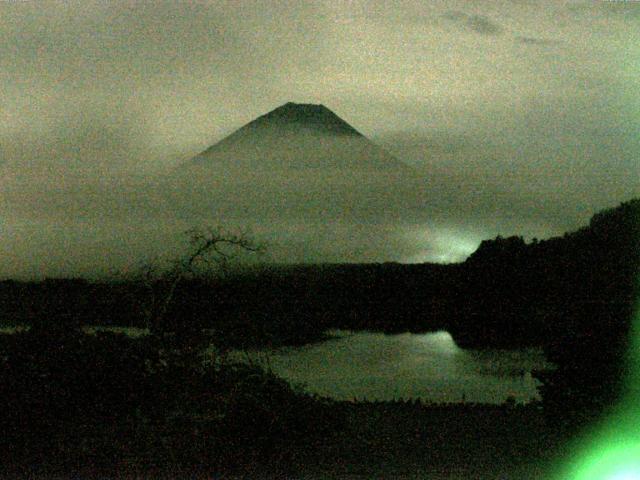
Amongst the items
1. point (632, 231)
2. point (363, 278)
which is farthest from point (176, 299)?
point (632, 231)

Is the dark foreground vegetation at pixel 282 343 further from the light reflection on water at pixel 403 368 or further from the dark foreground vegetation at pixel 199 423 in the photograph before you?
the light reflection on water at pixel 403 368

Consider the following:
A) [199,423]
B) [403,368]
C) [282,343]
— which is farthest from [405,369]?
[199,423]

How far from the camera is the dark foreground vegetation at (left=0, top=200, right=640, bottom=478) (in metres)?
8.02

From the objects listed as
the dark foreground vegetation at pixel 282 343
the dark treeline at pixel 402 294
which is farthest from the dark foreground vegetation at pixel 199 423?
the dark treeline at pixel 402 294

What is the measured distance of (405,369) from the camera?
11320mm

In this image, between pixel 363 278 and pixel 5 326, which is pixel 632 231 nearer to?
pixel 363 278

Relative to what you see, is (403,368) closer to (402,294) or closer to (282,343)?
(282,343)

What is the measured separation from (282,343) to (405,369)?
1.84 metres

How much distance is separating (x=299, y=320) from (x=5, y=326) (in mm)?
4535

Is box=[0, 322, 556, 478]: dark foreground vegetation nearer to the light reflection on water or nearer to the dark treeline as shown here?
the light reflection on water

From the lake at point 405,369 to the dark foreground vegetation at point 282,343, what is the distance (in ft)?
1.15

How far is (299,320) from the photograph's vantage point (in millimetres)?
12180

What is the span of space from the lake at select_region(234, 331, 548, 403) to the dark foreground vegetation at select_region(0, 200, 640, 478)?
13.8 inches

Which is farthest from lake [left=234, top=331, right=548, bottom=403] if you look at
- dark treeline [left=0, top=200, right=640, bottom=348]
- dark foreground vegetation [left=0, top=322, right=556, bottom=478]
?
dark foreground vegetation [left=0, top=322, right=556, bottom=478]
